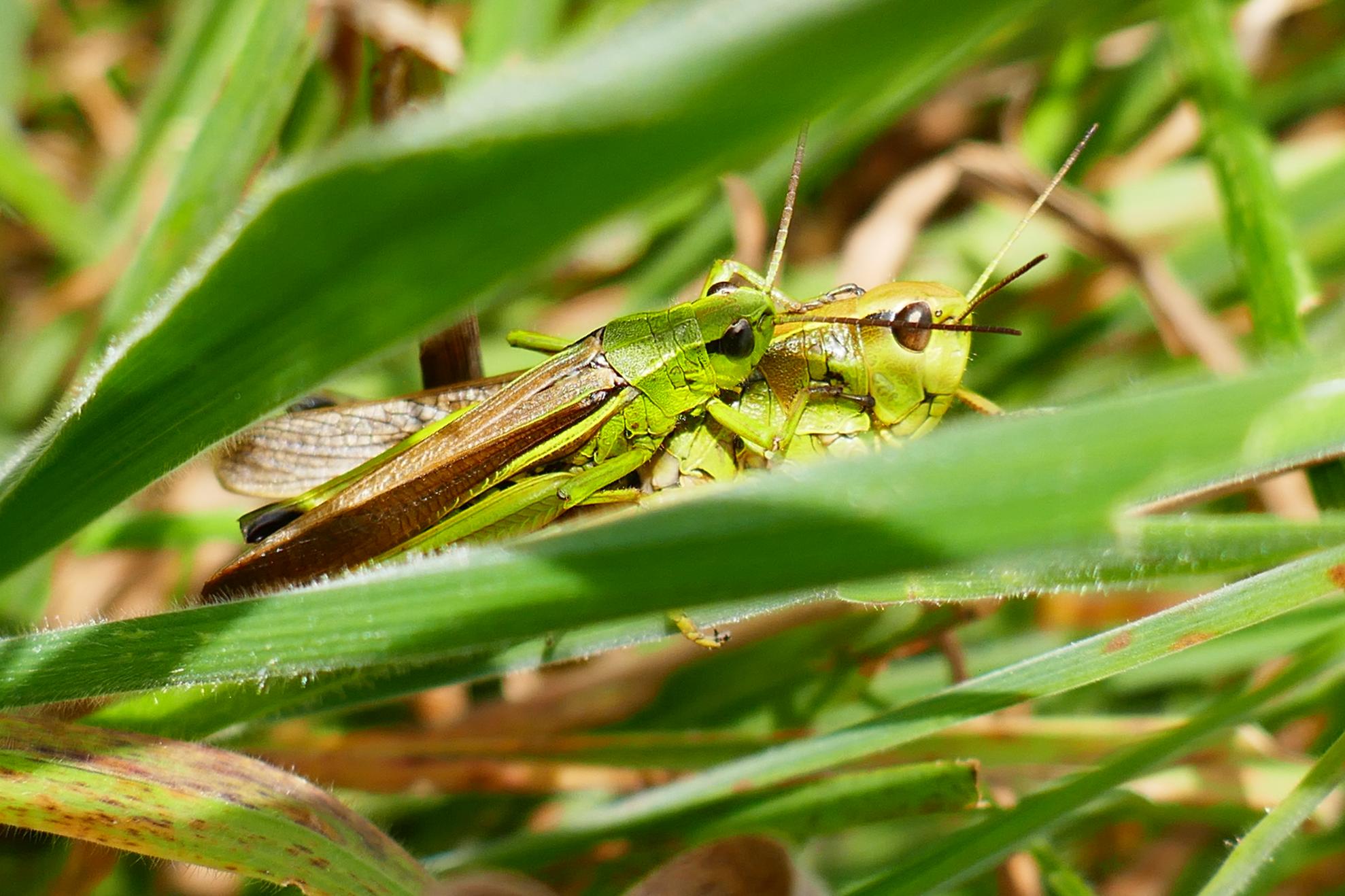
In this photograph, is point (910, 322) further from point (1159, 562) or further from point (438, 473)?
point (438, 473)

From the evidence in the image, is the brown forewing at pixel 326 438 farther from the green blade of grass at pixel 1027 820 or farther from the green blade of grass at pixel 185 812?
the green blade of grass at pixel 1027 820

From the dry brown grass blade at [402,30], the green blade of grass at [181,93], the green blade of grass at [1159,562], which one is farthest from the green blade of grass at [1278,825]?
the green blade of grass at [181,93]

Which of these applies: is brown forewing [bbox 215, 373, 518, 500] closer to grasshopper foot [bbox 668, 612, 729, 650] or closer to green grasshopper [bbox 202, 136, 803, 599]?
green grasshopper [bbox 202, 136, 803, 599]

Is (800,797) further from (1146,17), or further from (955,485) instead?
(1146,17)

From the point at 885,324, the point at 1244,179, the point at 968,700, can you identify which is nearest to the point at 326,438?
the point at 885,324

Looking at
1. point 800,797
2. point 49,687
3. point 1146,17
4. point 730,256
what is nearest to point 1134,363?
point 1146,17

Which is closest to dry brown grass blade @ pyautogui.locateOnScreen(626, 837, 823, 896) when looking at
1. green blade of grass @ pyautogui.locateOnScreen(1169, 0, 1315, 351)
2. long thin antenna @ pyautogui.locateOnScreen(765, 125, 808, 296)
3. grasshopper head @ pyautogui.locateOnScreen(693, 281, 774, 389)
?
grasshopper head @ pyautogui.locateOnScreen(693, 281, 774, 389)

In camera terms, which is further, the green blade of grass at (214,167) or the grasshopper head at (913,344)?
the green blade of grass at (214,167)
